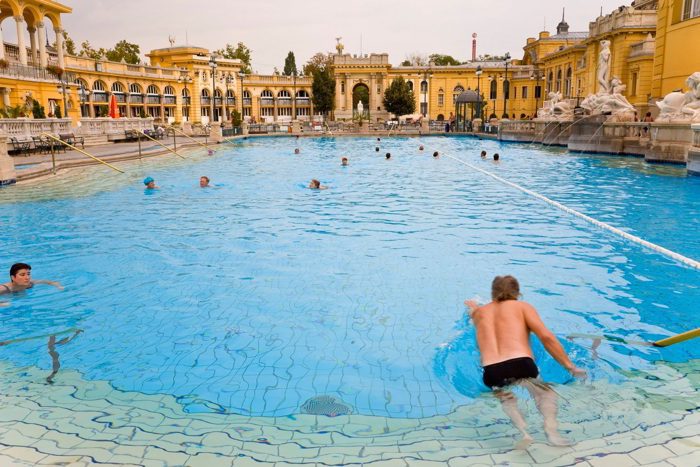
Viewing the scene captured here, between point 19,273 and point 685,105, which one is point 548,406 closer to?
point 19,273

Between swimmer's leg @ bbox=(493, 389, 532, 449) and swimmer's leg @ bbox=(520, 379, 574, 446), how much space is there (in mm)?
154

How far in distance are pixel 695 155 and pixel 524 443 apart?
61.0 ft

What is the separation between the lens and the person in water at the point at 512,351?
15.6 feet

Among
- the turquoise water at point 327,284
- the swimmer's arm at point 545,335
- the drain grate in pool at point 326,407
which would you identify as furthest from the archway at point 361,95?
the drain grate in pool at point 326,407

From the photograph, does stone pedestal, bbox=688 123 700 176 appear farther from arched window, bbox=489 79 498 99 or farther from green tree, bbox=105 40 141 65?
green tree, bbox=105 40 141 65

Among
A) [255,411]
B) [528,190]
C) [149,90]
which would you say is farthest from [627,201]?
[149,90]

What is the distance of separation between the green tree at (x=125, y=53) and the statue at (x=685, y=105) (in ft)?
267

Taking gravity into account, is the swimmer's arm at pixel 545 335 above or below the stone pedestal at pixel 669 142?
below

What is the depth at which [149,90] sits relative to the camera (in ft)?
232

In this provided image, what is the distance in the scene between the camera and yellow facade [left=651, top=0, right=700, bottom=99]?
30906 mm

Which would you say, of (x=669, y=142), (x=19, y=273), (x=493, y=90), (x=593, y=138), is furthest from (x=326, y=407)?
(x=493, y=90)

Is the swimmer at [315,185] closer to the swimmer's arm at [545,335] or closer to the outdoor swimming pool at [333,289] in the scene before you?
the outdoor swimming pool at [333,289]

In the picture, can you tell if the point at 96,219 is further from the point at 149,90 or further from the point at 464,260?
the point at 149,90

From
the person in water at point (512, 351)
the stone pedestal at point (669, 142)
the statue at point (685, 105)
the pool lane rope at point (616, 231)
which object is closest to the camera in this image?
the person in water at point (512, 351)
